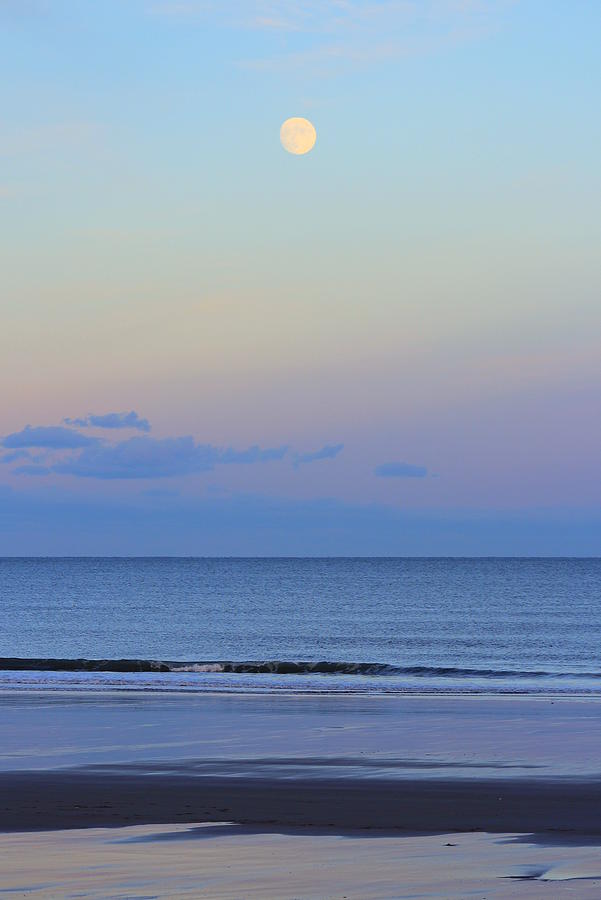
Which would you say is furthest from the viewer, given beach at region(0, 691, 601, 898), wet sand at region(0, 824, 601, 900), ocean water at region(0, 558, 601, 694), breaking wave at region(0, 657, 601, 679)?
breaking wave at region(0, 657, 601, 679)

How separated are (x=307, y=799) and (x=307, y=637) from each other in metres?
61.5

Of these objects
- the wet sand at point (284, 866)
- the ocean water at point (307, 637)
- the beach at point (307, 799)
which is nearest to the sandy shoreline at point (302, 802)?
the beach at point (307, 799)

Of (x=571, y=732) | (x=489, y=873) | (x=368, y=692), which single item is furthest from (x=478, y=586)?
(x=489, y=873)

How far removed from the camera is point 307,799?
17203mm

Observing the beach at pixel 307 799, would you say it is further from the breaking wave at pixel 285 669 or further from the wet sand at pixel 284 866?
the breaking wave at pixel 285 669

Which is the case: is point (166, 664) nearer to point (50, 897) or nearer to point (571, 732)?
point (571, 732)

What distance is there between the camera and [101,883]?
11.7 meters

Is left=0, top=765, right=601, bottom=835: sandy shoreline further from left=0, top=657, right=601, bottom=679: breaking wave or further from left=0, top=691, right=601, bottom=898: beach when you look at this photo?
left=0, top=657, right=601, bottom=679: breaking wave

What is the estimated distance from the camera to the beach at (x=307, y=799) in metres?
12.2

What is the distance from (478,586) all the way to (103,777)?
444ft

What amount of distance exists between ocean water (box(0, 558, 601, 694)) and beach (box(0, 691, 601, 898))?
1242cm

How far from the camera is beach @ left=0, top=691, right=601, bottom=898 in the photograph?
1220cm

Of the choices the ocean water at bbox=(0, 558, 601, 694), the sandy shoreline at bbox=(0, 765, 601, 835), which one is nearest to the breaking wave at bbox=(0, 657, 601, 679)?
the ocean water at bbox=(0, 558, 601, 694)

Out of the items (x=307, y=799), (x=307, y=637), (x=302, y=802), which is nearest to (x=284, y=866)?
(x=302, y=802)
